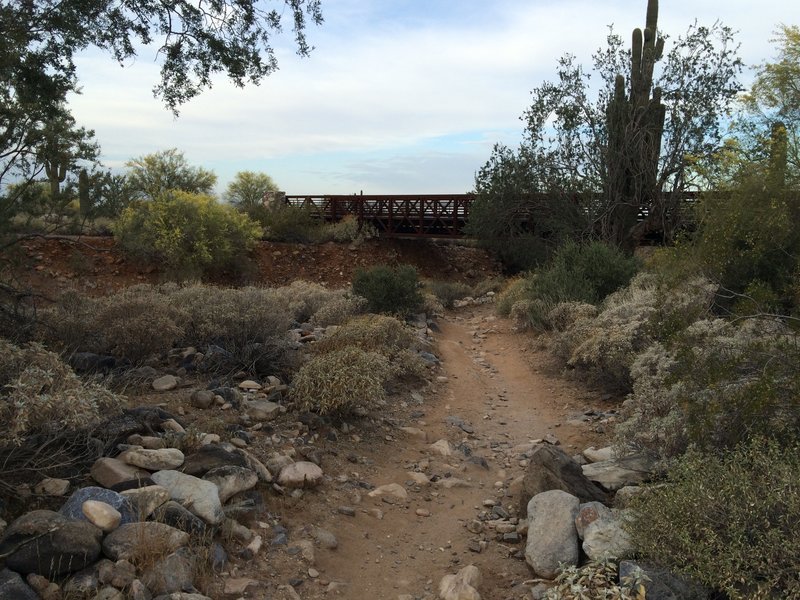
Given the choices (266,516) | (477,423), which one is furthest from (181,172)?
(266,516)

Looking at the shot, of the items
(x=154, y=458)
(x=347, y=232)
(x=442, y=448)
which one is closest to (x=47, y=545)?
(x=154, y=458)

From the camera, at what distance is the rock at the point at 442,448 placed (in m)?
6.15

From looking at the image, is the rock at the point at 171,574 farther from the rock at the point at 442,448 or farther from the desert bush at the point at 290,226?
the desert bush at the point at 290,226

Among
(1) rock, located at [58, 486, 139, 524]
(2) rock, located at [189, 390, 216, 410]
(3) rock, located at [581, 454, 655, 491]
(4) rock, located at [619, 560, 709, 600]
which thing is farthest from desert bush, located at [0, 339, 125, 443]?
(3) rock, located at [581, 454, 655, 491]

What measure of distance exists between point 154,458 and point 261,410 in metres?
1.62

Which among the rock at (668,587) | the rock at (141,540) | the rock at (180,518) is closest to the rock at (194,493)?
the rock at (180,518)

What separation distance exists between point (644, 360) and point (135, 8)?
664 centimetres

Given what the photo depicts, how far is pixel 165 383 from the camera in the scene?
20.5 ft

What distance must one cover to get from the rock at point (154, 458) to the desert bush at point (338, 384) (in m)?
1.73

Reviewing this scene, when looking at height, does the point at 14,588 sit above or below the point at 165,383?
below

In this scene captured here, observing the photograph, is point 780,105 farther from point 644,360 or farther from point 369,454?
point 369,454

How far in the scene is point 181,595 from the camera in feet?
10.6

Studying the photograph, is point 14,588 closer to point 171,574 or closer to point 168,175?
point 171,574

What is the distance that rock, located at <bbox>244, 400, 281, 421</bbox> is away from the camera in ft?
18.9
